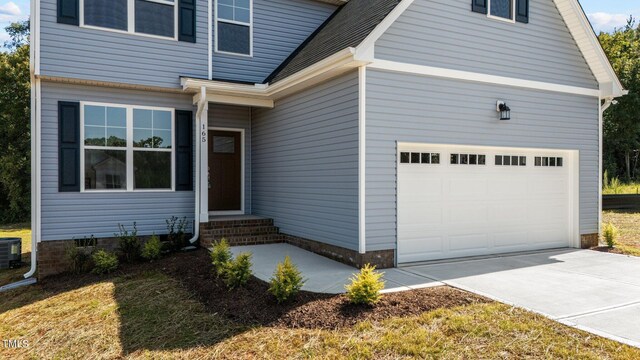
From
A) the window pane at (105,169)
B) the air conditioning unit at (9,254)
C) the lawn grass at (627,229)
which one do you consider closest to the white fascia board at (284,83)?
the window pane at (105,169)

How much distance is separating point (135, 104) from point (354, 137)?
4.78 meters

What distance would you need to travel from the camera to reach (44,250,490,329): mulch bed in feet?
16.2

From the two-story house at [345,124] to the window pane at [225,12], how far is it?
0.05 meters

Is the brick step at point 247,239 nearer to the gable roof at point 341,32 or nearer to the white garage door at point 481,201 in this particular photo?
the white garage door at point 481,201

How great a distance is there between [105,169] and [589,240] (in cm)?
1028

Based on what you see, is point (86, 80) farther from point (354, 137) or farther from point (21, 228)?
point (21, 228)

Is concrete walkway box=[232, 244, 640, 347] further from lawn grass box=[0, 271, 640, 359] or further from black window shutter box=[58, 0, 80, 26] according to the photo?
black window shutter box=[58, 0, 80, 26]

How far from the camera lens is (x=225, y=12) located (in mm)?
10188

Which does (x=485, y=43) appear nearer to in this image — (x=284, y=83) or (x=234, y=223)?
(x=284, y=83)

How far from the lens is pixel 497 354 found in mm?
4117

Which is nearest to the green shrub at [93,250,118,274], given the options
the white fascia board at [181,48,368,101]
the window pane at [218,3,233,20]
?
the white fascia board at [181,48,368,101]

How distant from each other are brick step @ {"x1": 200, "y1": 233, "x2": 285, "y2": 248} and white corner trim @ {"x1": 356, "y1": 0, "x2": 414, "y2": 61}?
4445 mm

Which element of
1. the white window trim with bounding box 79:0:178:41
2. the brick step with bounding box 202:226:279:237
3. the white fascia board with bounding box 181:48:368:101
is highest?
the white window trim with bounding box 79:0:178:41

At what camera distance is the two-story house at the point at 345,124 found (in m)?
7.44
